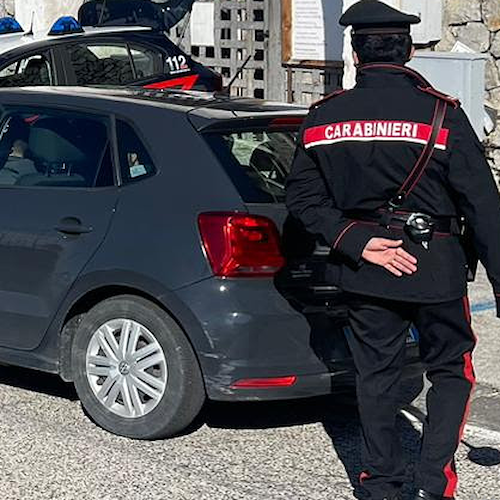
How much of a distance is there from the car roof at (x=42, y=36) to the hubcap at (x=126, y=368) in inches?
192

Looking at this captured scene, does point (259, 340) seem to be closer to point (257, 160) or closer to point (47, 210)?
point (257, 160)

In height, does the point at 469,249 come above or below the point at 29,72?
above

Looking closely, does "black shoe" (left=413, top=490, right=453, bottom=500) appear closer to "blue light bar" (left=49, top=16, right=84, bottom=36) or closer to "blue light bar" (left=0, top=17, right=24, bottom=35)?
"blue light bar" (left=49, top=16, right=84, bottom=36)

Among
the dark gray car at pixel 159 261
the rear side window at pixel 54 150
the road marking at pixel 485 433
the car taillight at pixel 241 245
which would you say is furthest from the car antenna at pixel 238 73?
the car taillight at pixel 241 245

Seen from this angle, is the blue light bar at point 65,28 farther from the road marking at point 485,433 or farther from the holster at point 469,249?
the holster at point 469,249

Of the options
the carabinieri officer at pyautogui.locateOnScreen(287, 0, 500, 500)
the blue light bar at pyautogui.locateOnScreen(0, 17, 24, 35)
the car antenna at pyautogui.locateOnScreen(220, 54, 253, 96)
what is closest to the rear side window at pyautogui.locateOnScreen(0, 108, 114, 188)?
the carabinieri officer at pyautogui.locateOnScreen(287, 0, 500, 500)

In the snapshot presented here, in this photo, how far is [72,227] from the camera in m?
5.97

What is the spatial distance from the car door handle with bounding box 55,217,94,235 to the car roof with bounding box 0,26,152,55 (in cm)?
456

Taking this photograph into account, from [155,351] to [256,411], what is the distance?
869 mm

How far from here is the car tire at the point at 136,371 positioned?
18.6 feet

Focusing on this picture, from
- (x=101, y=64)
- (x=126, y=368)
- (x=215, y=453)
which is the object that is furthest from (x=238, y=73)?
(x=215, y=453)

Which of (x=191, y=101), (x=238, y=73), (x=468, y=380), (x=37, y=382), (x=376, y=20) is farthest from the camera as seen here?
(x=238, y=73)

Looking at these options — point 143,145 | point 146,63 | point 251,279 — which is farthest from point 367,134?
point 146,63

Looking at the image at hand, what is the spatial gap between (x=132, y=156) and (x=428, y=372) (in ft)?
5.97
